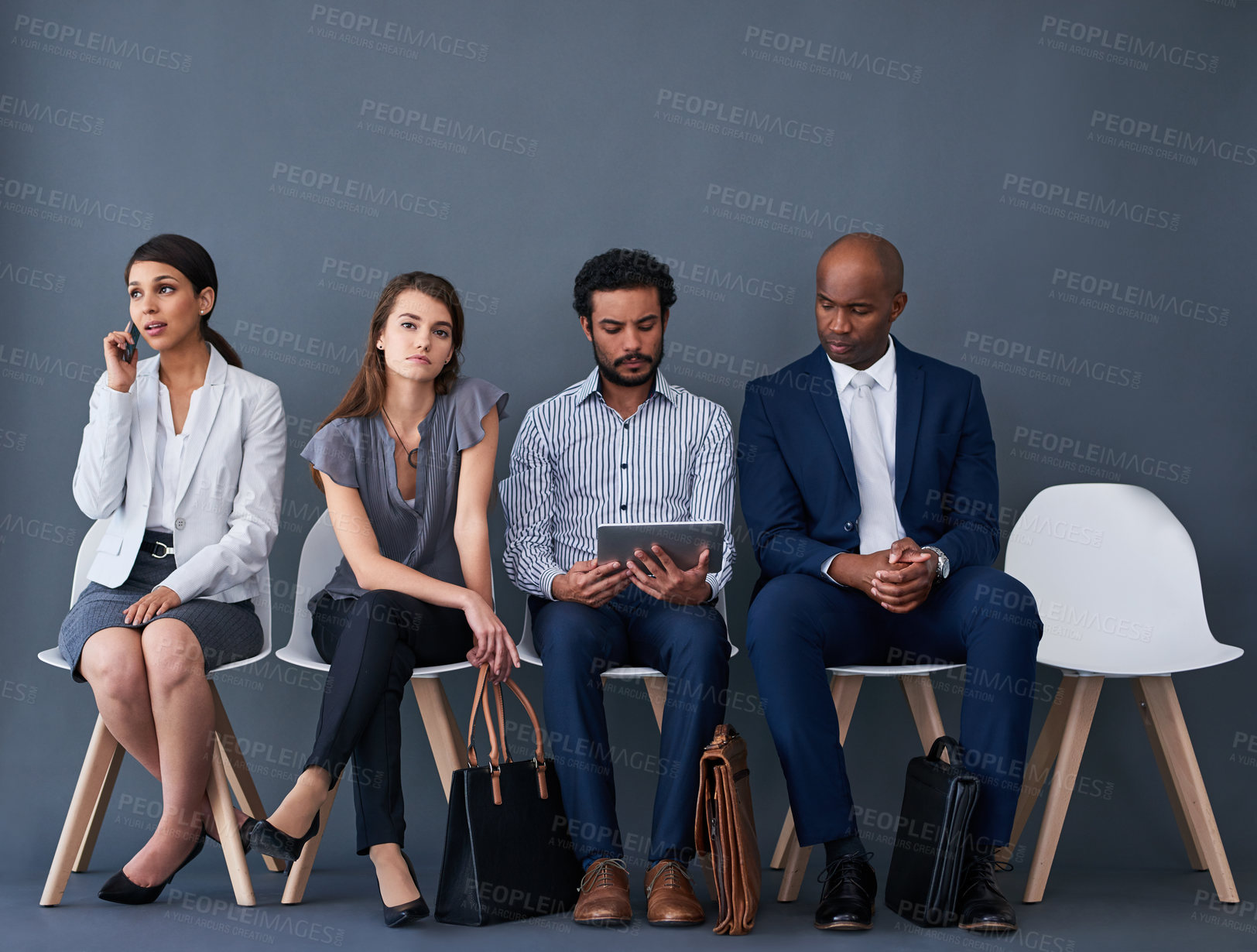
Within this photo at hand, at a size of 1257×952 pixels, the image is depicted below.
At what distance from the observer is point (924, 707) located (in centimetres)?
246

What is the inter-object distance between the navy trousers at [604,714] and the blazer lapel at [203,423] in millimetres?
865

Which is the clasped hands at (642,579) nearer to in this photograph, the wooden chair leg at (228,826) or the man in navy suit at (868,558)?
the man in navy suit at (868,558)

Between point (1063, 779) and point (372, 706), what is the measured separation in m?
1.53

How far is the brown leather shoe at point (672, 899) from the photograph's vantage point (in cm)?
202

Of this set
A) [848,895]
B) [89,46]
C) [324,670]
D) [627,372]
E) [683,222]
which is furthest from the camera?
[683,222]

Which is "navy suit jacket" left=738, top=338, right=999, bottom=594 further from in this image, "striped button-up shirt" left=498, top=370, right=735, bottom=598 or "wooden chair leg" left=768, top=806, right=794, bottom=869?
"wooden chair leg" left=768, top=806, right=794, bottom=869

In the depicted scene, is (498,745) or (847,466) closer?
(498,745)

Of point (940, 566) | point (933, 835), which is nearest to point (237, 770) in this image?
point (933, 835)

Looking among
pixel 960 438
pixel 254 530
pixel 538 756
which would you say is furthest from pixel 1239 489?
pixel 254 530

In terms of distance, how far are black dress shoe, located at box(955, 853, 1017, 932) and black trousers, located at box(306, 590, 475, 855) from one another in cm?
109

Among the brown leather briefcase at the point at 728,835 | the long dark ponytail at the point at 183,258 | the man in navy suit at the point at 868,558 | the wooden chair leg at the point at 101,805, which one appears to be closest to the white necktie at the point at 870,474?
the man in navy suit at the point at 868,558

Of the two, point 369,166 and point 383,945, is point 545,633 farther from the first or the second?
point 369,166

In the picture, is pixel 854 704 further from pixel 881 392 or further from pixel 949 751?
pixel 881 392

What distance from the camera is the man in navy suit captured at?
2.04 m
